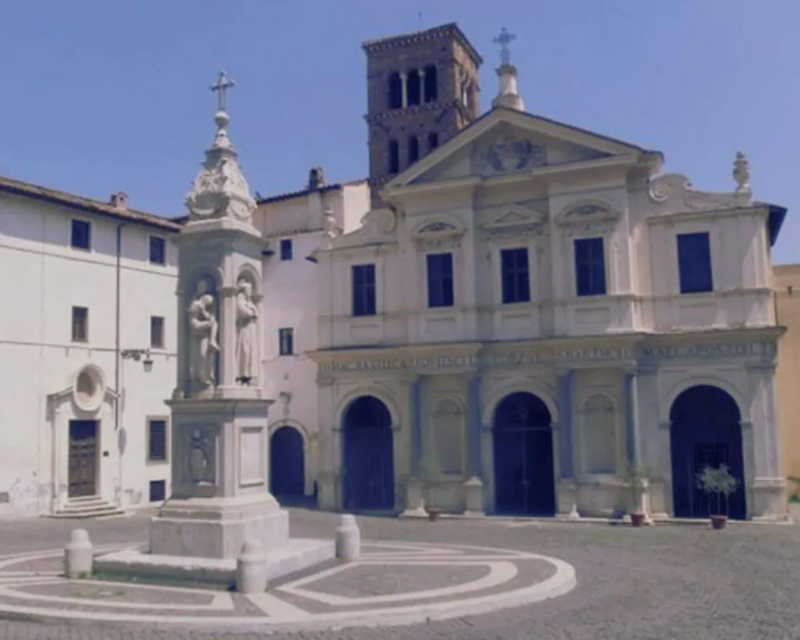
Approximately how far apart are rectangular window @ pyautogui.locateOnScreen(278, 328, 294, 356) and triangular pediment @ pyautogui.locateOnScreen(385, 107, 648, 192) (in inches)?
339

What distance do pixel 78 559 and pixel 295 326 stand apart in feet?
66.2

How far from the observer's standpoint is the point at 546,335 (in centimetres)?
2530

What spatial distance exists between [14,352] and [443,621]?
19.4m

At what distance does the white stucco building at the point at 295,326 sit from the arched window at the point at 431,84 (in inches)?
277

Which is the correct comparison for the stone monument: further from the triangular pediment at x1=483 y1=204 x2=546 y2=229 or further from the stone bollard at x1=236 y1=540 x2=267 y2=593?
the triangular pediment at x1=483 y1=204 x2=546 y2=229

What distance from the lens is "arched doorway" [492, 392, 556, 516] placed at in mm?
26016

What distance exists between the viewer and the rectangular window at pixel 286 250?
33875 mm

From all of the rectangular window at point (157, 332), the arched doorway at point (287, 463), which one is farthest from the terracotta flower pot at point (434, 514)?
the rectangular window at point (157, 332)

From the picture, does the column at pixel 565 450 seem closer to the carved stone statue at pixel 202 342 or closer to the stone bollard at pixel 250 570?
the carved stone statue at pixel 202 342

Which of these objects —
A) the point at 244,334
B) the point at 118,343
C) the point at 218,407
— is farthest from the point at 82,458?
the point at 218,407

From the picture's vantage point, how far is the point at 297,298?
3347 cm

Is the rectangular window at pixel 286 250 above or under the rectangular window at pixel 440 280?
above

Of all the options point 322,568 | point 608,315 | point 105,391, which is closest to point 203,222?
point 322,568

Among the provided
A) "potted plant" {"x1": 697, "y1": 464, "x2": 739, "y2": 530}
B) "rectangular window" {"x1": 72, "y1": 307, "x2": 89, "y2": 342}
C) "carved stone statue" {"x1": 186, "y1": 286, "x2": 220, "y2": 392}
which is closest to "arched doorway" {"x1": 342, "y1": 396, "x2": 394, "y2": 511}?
"rectangular window" {"x1": 72, "y1": 307, "x2": 89, "y2": 342}
